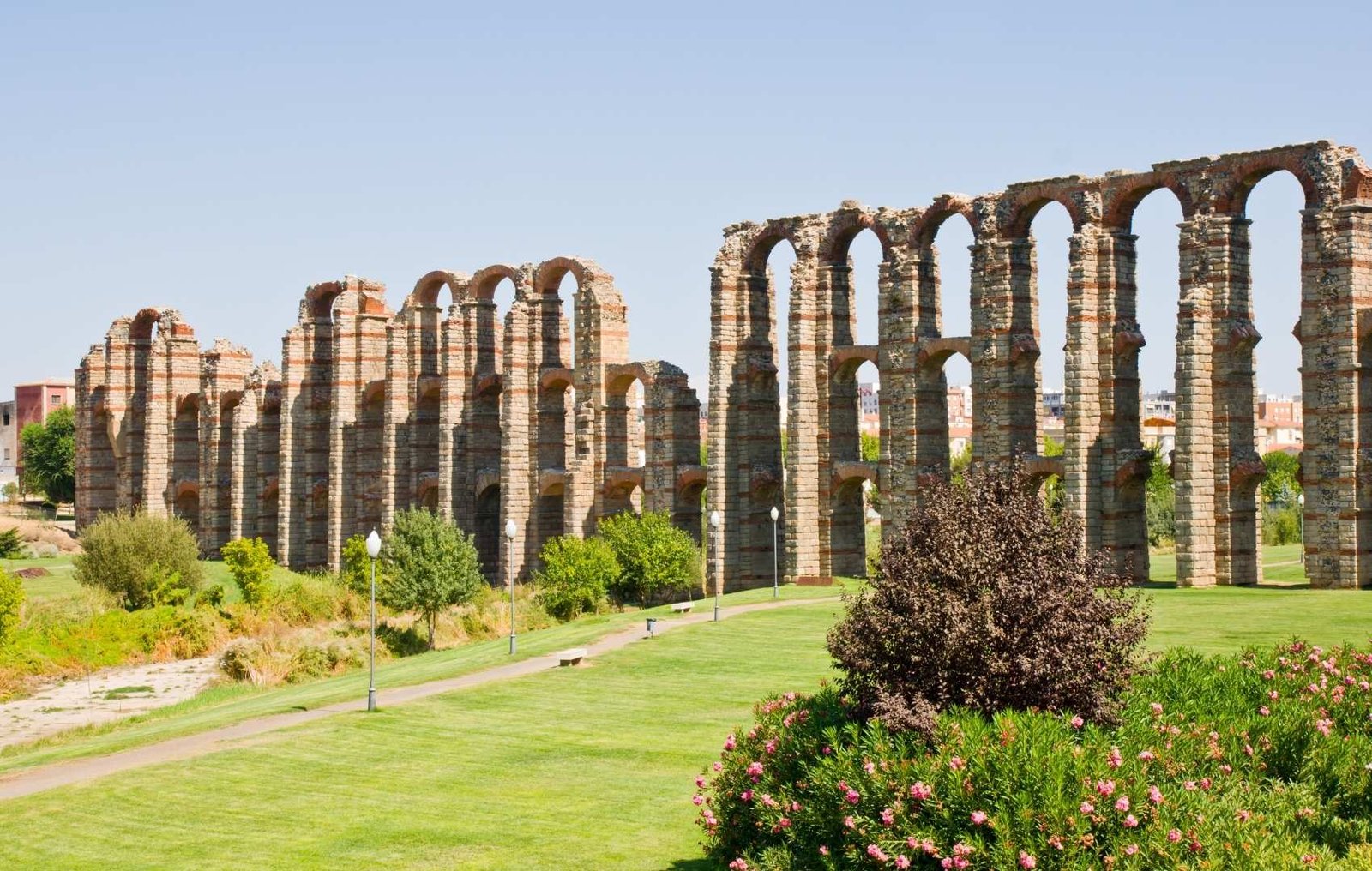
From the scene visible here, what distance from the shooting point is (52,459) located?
10081 centimetres

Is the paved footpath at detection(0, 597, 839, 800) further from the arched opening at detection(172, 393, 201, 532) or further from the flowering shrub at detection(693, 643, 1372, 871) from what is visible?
the arched opening at detection(172, 393, 201, 532)

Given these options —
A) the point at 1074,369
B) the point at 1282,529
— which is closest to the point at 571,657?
the point at 1074,369

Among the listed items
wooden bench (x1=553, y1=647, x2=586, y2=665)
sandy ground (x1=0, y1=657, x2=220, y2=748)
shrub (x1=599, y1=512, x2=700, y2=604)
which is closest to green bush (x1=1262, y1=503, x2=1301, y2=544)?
shrub (x1=599, y1=512, x2=700, y2=604)

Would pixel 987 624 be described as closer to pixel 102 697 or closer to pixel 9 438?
pixel 102 697

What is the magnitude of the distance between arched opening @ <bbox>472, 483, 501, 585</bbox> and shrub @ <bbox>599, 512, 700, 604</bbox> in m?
11.6

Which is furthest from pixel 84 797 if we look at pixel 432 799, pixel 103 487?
pixel 103 487

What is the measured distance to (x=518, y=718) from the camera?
984 inches

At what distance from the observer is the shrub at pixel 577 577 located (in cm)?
4462

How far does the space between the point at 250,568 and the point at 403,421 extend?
12297 mm

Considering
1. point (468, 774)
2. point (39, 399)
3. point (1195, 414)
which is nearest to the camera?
point (468, 774)

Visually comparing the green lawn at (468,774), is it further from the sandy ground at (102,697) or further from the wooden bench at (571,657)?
the sandy ground at (102,697)

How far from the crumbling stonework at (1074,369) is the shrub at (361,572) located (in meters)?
10.2

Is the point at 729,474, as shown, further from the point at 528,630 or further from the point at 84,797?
the point at 84,797

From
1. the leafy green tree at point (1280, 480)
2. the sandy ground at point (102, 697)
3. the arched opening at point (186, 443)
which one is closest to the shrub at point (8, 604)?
the sandy ground at point (102, 697)
